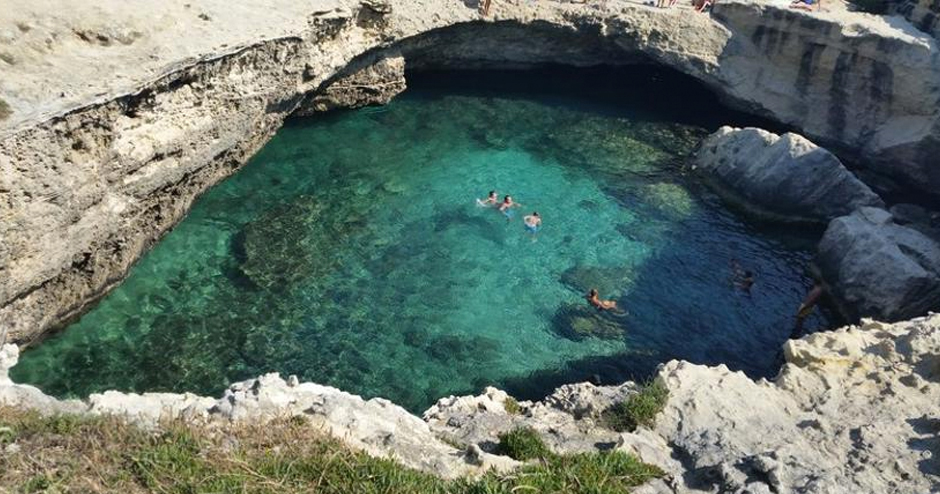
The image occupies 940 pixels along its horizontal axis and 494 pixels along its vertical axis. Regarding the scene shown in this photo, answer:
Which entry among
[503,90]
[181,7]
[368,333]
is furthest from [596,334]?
[503,90]

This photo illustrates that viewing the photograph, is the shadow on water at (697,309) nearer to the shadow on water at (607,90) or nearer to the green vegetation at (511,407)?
the green vegetation at (511,407)

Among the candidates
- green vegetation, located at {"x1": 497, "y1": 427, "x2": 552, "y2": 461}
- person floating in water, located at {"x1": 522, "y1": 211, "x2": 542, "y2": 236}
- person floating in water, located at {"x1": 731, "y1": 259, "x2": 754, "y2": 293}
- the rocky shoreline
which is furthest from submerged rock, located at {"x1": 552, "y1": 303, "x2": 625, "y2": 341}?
green vegetation, located at {"x1": 497, "y1": 427, "x2": 552, "y2": 461}

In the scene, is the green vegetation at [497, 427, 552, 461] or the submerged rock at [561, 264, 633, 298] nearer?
the green vegetation at [497, 427, 552, 461]

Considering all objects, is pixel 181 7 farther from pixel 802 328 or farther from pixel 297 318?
pixel 802 328

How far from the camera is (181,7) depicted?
22.6 metres

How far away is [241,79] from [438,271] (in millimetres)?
7838

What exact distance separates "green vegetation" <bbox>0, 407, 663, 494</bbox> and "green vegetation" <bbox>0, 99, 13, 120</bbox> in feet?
24.4

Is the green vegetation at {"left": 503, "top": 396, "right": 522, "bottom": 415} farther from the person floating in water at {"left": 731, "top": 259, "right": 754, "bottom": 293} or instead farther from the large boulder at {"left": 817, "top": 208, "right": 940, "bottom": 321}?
the large boulder at {"left": 817, "top": 208, "right": 940, "bottom": 321}

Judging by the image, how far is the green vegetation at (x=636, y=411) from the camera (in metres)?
15.8

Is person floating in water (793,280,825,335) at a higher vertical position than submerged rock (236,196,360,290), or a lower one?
higher

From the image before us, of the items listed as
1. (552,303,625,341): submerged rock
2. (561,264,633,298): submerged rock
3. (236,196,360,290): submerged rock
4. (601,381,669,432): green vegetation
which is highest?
(601,381,669,432): green vegetation

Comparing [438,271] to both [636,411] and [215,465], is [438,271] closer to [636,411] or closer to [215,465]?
[636,411]

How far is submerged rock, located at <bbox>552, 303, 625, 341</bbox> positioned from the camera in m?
22.7

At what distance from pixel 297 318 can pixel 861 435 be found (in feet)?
44.2
